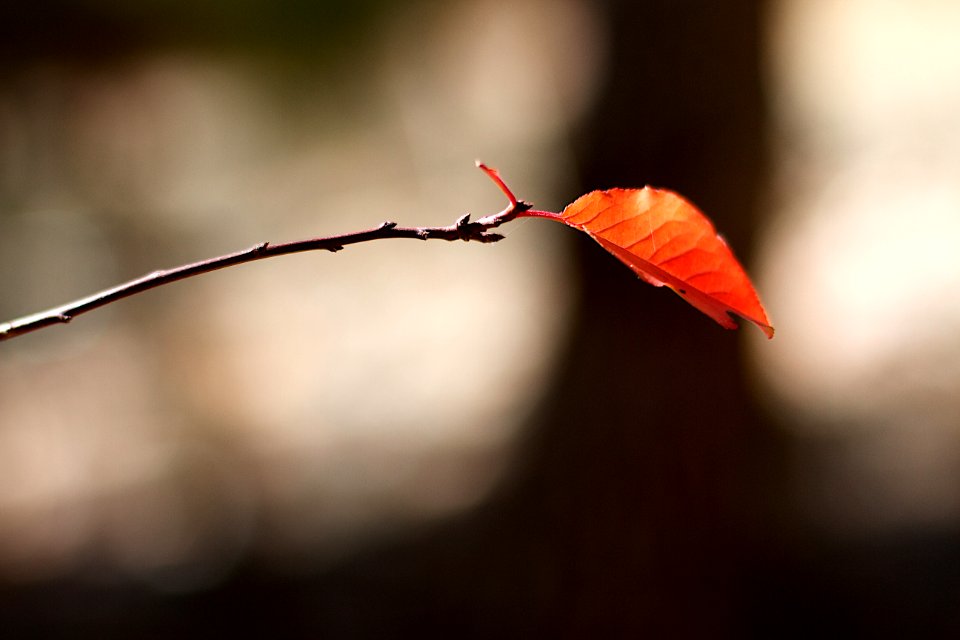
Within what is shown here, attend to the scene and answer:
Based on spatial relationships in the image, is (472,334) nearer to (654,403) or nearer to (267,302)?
(267,302)

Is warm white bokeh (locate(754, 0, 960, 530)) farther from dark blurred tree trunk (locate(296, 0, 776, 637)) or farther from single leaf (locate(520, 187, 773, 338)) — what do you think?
single leaf (locate(520, 187, 773, 338))

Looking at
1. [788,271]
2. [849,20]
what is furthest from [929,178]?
[788,271]

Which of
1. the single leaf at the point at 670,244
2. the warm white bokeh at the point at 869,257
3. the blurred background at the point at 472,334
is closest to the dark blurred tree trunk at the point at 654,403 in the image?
the blurred background at the point at 472,334

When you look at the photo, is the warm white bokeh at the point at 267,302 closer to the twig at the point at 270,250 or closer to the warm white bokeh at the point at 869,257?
the warm white bokeh at the point at 869,257

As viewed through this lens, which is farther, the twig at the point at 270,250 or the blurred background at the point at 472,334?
the blurred background at the point at 472,334

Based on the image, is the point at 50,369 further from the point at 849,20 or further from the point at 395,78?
the point at 849,20

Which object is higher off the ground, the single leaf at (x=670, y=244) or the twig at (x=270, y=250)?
the twig at (x=270, y=250)

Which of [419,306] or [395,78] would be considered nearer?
[395,78]
